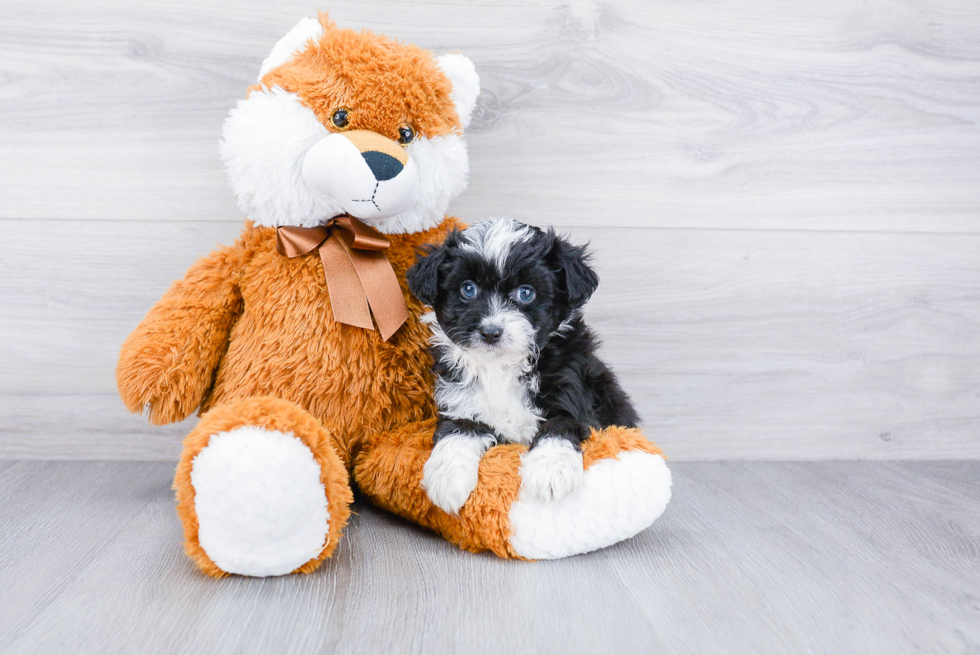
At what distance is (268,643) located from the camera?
950 mm

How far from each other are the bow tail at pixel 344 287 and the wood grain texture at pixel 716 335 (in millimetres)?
458

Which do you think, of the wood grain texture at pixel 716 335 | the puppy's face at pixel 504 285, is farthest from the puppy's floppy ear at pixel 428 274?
the wood grain texture at pixel 716 335

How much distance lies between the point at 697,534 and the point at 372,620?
2.21ft

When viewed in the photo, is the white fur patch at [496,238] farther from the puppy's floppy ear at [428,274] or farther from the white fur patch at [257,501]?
the white fur patch at [257,501]

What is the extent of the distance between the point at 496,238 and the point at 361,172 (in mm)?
263

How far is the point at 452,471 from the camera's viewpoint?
118 cm

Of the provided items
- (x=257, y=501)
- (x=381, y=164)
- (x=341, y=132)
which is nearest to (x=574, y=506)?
(x=257, y=501)

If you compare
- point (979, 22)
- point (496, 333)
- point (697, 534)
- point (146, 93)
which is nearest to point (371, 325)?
point (496, 333)

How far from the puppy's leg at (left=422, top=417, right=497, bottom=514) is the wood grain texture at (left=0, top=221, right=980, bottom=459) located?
638mm

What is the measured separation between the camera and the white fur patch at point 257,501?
1075mm

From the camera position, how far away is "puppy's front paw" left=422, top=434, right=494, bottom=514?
118 cm

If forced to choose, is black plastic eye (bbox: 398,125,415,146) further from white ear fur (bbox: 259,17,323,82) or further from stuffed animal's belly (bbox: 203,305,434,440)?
stuffed animal's belly (bbox: 203,305,434,440)

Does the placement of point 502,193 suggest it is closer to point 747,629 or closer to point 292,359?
point 292,359

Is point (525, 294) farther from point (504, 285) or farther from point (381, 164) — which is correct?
point (381, 164)
